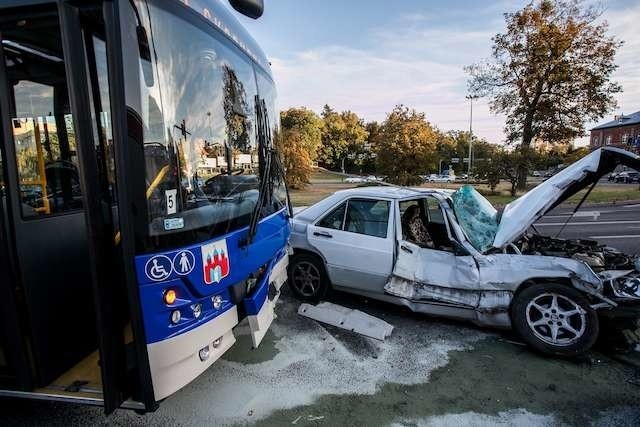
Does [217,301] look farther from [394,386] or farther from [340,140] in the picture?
[340,140]

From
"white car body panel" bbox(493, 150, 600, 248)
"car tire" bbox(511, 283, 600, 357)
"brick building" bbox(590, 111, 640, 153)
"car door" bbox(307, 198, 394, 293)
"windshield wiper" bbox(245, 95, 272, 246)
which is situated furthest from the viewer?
"brick building" bbox(590, 111, 640, 153)

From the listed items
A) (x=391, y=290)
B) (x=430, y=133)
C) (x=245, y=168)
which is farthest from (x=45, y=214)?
(x=430, y=133)

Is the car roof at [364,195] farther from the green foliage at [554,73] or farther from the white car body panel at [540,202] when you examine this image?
the green foliage at [554,73]

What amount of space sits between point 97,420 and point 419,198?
4.10m

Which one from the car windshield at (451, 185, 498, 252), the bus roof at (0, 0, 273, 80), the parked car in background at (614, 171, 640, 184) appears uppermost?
the bus roof at (0, 0, 273, 80)

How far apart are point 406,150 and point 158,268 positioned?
2217cm

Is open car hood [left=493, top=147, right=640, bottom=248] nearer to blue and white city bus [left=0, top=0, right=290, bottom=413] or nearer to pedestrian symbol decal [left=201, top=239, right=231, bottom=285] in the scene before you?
blue and white city bus [left=0, top=0, right=290, bottom=413]

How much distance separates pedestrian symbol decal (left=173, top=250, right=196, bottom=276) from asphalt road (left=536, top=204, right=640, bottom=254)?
7.29m

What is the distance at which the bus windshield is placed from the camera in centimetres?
241

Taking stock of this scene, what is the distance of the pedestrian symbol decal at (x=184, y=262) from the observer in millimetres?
2465

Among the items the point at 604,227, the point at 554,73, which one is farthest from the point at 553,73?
the point at 604,227

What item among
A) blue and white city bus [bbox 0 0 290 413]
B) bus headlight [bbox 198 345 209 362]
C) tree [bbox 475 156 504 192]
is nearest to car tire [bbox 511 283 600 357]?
blue and white city bus [bbox 0 0 290 413]

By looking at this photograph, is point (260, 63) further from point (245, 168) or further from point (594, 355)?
point (594, 355)

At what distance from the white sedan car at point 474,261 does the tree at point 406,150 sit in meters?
18.2
